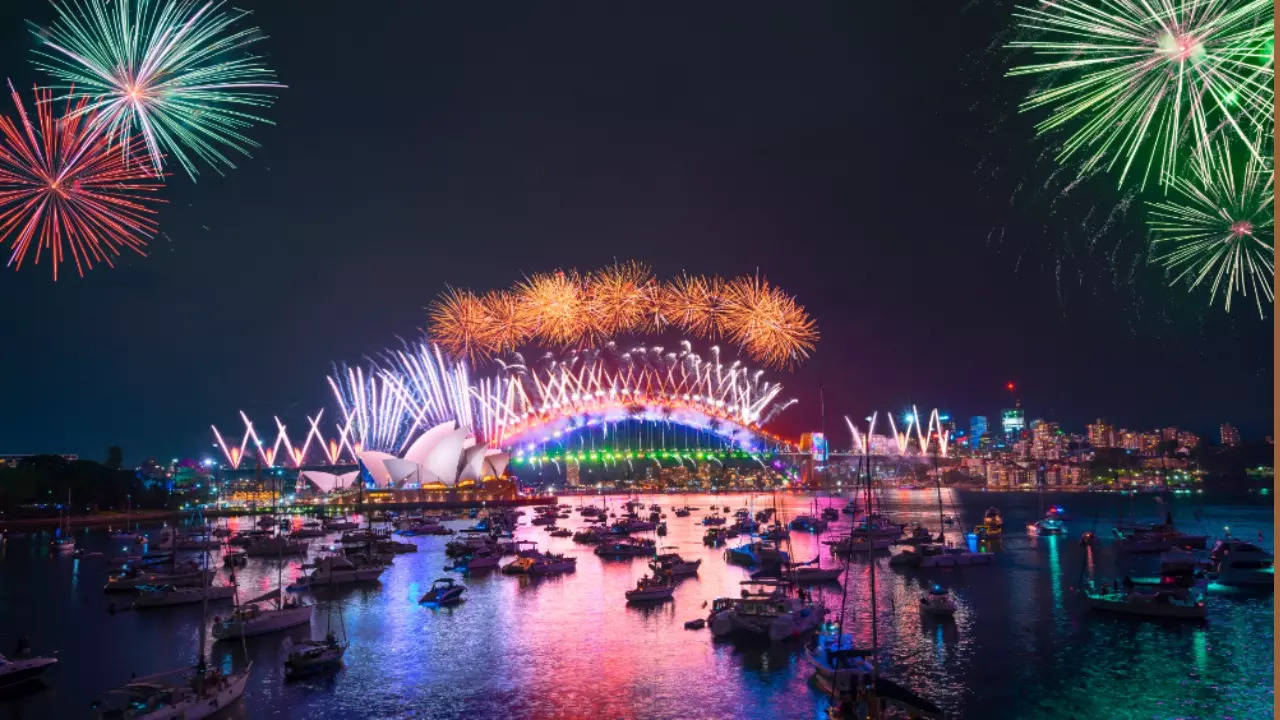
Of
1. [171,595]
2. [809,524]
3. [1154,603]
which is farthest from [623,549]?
[1154,603]

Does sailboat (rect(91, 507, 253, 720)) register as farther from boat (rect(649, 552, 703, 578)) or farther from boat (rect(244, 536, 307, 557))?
boat (rect(244, 536, 307, 557))

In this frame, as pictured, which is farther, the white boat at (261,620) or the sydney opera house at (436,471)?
the sydney opera house at (436,471)

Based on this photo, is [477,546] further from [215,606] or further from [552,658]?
[552,658]

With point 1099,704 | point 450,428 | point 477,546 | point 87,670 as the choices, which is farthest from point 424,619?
point 450,428

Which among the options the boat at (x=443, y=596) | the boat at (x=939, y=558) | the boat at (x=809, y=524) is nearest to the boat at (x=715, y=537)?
the boat at (x=809, y=524)

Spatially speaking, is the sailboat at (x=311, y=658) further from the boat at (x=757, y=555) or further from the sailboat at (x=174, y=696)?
the boat at (x=757, y=555)

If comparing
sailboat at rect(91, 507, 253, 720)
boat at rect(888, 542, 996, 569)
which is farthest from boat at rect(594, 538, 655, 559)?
sailboat at rect(91, 507, 253, 720)
